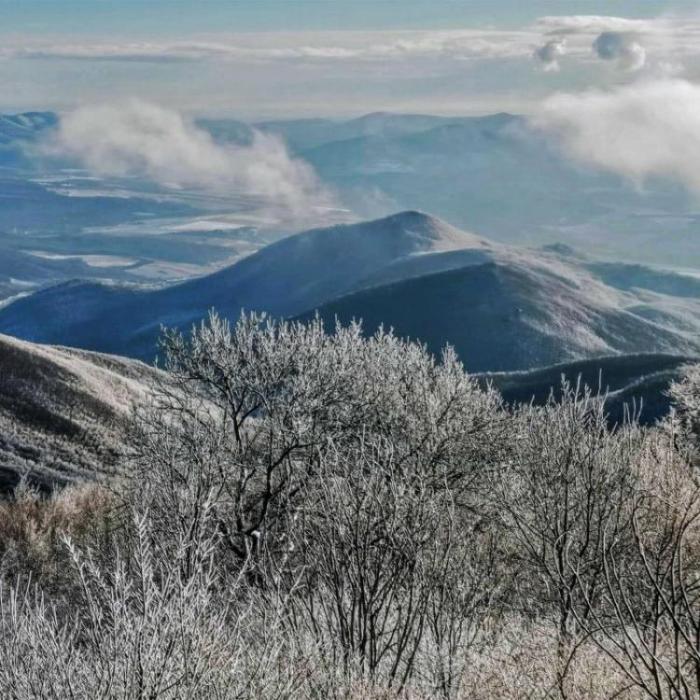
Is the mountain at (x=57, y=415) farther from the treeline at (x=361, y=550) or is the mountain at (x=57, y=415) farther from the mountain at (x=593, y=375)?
the mountain at (x=593, y=375)

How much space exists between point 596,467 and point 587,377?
80164 mm

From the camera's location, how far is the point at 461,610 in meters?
13.0

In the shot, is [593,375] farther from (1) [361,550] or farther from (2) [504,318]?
(1) [361,550]

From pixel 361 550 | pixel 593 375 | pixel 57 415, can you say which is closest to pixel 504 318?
pixel 593 375

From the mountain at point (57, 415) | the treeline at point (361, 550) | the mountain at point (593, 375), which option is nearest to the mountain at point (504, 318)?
the mountain at point (593, 375)

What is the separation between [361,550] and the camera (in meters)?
13.1

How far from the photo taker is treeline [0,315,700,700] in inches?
331

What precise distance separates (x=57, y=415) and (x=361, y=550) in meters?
44.0

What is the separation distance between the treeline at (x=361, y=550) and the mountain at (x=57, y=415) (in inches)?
444

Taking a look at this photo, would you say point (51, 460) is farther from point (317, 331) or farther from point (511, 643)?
point (511, 643)

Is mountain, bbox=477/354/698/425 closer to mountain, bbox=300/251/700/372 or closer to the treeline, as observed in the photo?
mountain, bbox=300/251/700/372

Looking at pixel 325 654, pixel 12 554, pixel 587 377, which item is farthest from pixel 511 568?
pixel 587 377

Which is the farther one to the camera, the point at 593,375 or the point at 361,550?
the point at 593,375

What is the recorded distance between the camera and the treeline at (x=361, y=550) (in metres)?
8.41
